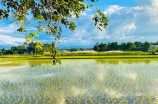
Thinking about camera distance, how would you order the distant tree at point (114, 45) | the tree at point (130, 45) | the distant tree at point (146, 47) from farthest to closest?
the distant tree at point (114, 45) < the tree at point (130, 45) < the distant tree at point (146, 47)

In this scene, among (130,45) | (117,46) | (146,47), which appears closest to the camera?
(146,47)

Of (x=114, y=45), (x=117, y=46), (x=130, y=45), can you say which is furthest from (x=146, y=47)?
(x=114, y=45)

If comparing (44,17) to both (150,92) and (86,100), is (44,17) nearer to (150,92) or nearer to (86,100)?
(86,100)

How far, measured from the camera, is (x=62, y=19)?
3.61 metres

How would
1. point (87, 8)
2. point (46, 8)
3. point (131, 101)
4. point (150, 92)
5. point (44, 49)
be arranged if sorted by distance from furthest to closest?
point (150, 92), point (131, 101), point (46, 8), point (44, 49), point (87, 8)

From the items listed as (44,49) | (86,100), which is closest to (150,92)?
(86,100)

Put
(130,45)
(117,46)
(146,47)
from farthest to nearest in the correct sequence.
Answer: (117,46) < (130,45) < (146,47)

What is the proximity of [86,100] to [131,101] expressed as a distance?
1.68m

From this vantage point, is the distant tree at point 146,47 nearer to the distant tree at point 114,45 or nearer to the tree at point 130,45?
the tree at point 130,45

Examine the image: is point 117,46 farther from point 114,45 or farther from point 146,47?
point 146,47

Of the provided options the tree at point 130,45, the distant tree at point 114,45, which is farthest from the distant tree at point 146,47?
the distant tree at point 114,45

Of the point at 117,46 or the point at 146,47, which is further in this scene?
the point at 117,46

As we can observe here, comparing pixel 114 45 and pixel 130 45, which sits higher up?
pixel 114 45

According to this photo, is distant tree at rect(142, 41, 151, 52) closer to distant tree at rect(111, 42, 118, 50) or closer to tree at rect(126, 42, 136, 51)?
tree at rect(126, 42, 136, 51)
